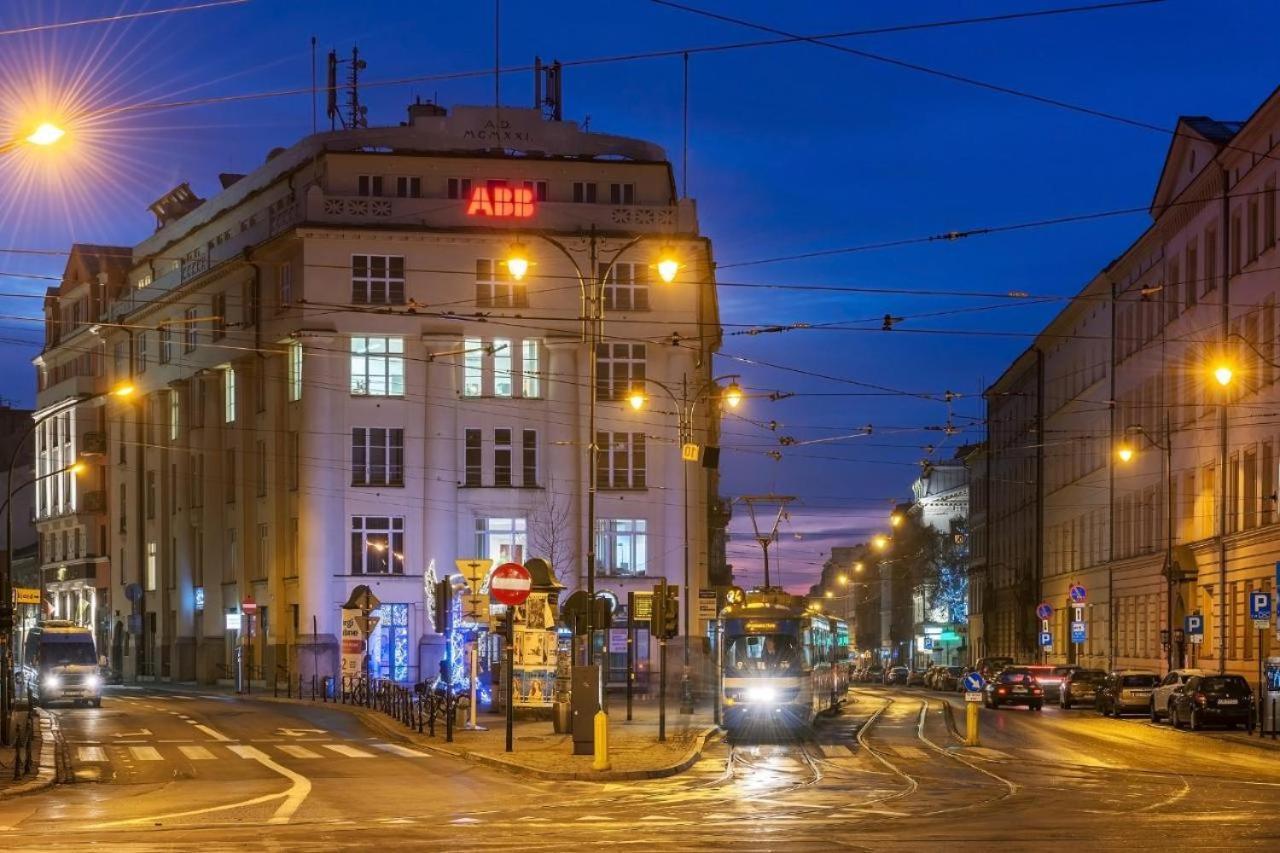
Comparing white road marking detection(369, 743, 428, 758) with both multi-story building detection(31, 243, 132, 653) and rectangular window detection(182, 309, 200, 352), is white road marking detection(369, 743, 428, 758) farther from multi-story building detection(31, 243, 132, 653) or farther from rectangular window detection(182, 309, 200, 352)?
multi-story building detection(31, 243, 132, 653)

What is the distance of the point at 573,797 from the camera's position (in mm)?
24750

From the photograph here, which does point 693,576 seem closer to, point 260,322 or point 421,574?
point 421,574

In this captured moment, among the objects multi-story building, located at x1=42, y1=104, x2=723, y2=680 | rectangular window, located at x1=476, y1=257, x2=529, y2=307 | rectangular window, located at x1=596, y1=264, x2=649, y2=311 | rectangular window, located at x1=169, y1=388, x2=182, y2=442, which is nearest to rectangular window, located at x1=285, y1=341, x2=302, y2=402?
multi-story building, located at x1=42, y1=104, x2=723, y2=680

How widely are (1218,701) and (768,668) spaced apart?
1184cm

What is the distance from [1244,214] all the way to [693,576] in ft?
79.1

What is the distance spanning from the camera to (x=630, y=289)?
68000 mm

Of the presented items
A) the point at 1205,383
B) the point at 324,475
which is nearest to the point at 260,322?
the point at 324,475

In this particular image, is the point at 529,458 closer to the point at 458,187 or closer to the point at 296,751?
the point at 458,187

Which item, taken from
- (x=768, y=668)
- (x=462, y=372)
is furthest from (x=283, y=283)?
(x=768, y=668)

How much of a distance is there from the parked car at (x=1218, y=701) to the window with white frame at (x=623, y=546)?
995 inches

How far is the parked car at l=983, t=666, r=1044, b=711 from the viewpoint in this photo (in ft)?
202

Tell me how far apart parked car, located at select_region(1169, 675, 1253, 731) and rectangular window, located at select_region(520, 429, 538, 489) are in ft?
92.2

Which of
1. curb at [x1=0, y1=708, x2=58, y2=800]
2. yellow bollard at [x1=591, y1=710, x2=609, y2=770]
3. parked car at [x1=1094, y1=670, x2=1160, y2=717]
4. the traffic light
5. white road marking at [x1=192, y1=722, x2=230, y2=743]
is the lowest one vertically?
parked car at [x1=1094, y1=670, x2=1160, y2=717]

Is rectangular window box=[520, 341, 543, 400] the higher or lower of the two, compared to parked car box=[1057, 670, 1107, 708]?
higher
